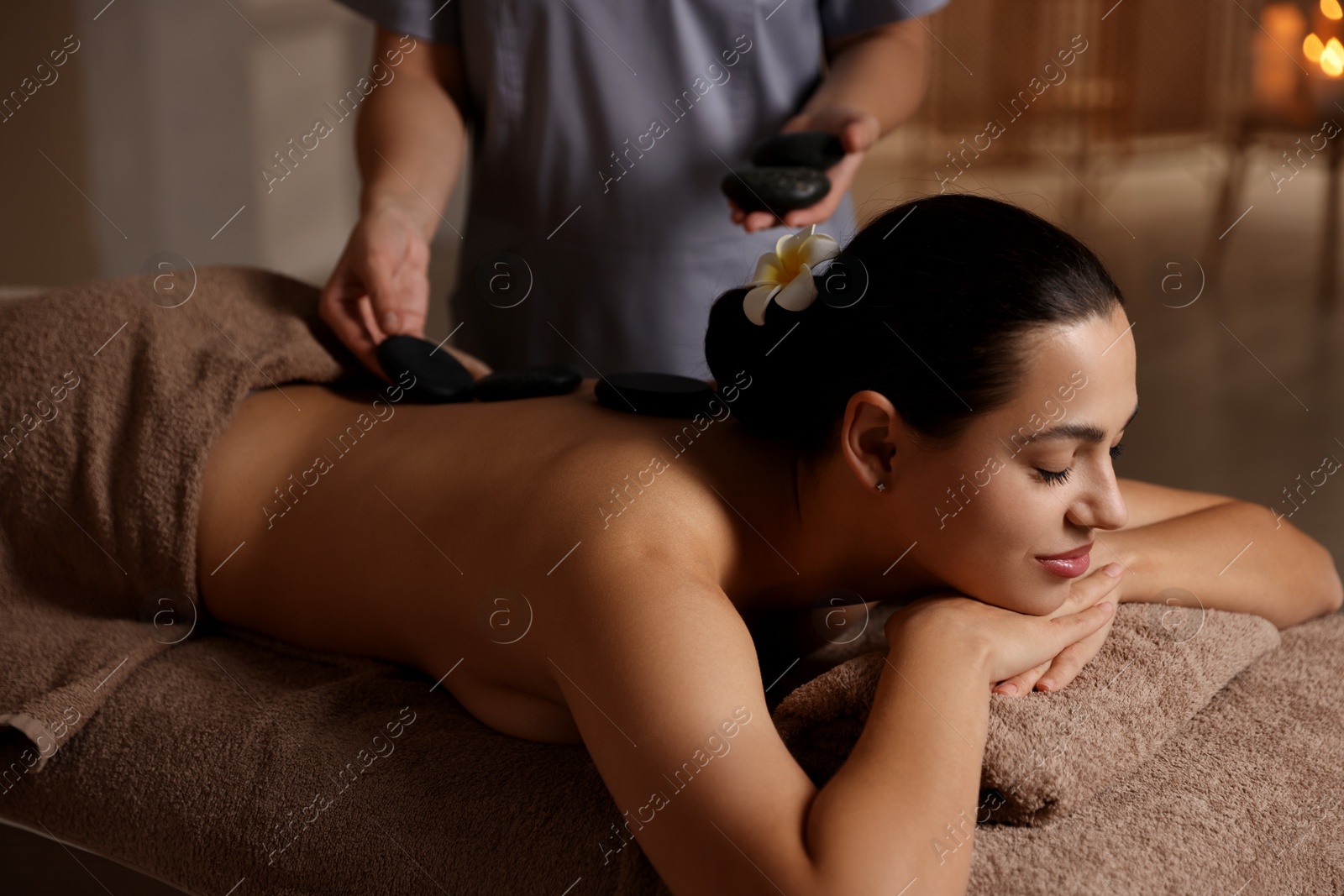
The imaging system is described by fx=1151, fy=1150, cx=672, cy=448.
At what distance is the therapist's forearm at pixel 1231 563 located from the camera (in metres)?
1.06

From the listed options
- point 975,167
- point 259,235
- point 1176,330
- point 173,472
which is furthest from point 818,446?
point 975,167

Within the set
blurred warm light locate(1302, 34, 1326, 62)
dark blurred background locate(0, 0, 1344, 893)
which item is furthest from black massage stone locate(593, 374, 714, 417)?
blurred warm light locate(1302, 34, 1326, 62)

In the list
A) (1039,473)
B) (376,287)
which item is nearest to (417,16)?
(376,287)

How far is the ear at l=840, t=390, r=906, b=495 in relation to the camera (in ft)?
2.95

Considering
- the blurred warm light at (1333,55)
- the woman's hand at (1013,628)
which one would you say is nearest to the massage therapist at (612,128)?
the woman's hand at (1013,628)

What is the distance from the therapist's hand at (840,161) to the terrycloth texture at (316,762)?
21.0 inches

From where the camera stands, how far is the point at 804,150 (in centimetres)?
128

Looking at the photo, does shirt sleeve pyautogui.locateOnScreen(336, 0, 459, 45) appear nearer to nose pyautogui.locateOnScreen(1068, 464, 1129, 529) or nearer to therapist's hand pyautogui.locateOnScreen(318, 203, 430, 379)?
therapist's hand pyautogui.locateOnScreen(318, 203, 430, 379)

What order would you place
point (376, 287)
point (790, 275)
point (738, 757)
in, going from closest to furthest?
point (738, 757) < point (790, 275) < point (376, 287)

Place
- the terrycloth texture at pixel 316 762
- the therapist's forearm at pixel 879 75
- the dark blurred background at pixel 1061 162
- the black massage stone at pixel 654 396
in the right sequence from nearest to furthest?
the terrycloth texture at pixel 316 762, the black massage stone at pixel 654 396, the therapist's forearm at pixel 879 75, the dark blurred background at pixel 1061 162

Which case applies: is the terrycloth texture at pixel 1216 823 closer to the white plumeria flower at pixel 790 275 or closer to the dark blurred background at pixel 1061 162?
the white plumeria flower at pixel 790 275

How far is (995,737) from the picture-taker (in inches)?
32.1

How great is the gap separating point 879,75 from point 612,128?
1.10 ft

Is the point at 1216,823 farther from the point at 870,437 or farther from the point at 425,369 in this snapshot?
the point at 425,369
